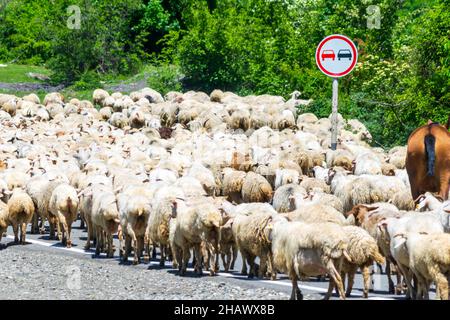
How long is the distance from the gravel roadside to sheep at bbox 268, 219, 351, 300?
51cm

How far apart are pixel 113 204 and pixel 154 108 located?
76.4 feet

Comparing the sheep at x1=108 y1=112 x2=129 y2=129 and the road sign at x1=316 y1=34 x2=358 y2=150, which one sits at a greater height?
the sheep at x1=108 y1=112 x2=129 y2=129

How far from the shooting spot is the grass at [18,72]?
56.8 meters

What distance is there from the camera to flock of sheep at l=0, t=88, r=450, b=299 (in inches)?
548

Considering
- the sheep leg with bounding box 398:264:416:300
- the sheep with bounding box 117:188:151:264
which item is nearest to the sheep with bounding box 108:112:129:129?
the sheep with bounding box 117:188:151:264

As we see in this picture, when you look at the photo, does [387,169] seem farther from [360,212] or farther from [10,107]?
[10,107]

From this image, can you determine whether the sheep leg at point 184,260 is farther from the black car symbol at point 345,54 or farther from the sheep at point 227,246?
the black car symbol at point 345,54

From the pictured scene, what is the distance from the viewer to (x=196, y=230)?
16.8 metres

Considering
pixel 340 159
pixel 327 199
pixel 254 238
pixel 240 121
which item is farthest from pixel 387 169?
pixel 240 121

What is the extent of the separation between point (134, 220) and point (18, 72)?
139 feet

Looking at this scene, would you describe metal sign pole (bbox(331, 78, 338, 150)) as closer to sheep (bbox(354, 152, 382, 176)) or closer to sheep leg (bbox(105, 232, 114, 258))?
sheep (bbox(354, 152, 382, 176))

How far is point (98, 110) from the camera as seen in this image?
46250 millimetres
